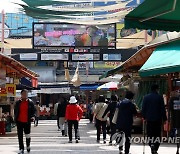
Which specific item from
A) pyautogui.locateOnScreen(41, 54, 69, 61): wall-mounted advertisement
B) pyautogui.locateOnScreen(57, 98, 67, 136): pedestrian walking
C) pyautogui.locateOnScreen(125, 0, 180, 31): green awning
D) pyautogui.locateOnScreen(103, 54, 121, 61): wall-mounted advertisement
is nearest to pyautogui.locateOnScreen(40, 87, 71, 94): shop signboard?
pyautogui.locateOnScreen(41, 54, 69, 61): wall-mounted advertisement

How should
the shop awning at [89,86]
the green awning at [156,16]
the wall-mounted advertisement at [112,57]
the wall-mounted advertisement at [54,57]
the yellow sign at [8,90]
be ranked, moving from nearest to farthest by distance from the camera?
the green awning at [156,16] → the yellow sign at [8,90] → the wall-mounted advertisement at [54,57] → the wall-mounted advertisement at [112,57] → the shop awning at [89,86]

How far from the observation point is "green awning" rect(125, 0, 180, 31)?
326 inches

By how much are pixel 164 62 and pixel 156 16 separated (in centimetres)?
436

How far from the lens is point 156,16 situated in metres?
8.88

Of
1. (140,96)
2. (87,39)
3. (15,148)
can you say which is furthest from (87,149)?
(87,39)

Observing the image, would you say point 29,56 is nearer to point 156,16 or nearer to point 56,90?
point 56,90

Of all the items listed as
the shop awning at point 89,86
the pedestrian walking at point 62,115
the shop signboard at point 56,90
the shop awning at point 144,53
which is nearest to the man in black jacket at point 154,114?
the shop awning at point 144,53

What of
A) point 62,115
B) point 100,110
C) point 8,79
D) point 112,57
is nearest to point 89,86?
point 112,57

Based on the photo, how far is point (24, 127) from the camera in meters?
14.0

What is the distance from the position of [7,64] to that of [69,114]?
5039 millimetres

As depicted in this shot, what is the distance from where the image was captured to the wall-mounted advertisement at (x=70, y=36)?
34.8 m

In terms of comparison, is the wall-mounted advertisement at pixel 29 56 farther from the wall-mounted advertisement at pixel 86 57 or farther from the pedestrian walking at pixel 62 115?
the pedestrian walking at pixel 62 115

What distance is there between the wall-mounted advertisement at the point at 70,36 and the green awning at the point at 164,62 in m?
19.0

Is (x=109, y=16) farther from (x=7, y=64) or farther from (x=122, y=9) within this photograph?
(x=7, y=64)
